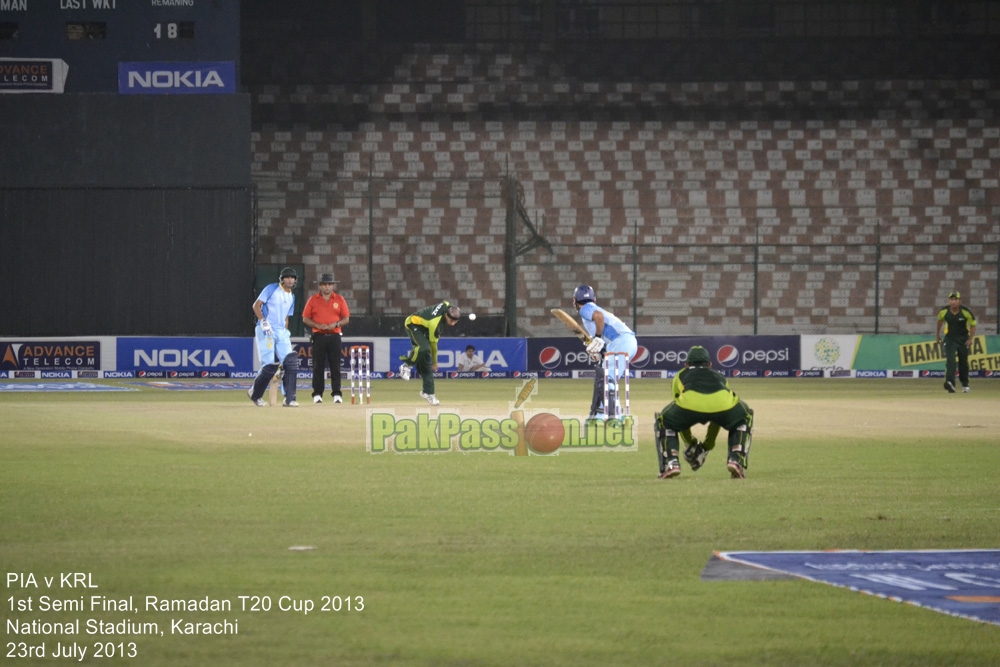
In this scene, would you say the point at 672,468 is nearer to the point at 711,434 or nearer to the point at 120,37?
the point at 711,434

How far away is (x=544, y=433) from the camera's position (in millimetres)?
15352

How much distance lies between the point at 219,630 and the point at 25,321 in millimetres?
31128

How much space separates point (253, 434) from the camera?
1816cm

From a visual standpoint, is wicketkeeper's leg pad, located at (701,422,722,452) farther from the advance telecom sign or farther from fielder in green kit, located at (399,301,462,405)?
the advance telecom sign

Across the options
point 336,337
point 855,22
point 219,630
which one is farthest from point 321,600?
point 855,22

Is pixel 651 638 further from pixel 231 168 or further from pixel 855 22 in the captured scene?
pixel 855 22

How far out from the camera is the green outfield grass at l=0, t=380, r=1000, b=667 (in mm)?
6617

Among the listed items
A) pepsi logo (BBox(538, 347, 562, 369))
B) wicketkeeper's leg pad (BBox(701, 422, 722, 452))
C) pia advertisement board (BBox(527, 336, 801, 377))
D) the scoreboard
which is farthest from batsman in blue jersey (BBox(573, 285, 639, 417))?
the scoreboard

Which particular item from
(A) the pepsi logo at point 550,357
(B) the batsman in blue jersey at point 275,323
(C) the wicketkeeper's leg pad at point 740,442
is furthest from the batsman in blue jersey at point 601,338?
(A) the pepsi logo at point 550,357

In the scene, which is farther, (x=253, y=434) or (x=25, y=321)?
(x=25, y=321)

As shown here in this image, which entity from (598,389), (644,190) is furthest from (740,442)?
(644,190)

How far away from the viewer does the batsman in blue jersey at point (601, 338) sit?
17.2 m

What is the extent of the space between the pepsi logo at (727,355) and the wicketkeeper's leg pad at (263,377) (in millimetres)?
16521

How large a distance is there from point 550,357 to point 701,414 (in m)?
24.3
